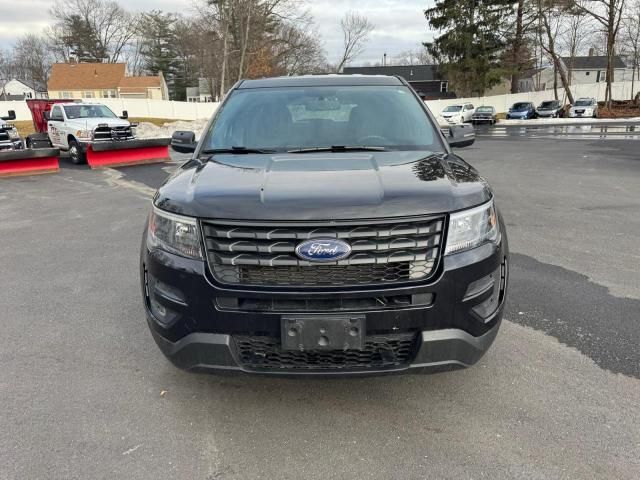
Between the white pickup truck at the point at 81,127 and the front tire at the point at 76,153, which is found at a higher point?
the white pickup truck at the point at 81,127

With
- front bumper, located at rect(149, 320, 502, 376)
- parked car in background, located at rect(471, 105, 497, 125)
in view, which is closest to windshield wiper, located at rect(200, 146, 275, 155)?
front bumper, located at rect(149, 320, 502, 376)

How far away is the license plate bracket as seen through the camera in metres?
2.24

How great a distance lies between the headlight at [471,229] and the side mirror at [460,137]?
183cm

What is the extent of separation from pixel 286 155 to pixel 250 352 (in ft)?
4.38

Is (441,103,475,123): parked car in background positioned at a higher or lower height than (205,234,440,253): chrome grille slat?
higher

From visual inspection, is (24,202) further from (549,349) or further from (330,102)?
(549,349)

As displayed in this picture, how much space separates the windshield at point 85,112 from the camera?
624 inches

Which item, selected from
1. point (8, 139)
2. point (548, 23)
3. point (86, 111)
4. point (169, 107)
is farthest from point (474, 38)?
point (8, 139)

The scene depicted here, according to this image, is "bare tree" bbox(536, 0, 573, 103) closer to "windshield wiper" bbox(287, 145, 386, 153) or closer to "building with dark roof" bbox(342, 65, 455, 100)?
"building with dark roof" bbox(342, 65, 455, 100)

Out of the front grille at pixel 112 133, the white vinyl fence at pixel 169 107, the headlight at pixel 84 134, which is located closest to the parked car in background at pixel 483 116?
the white vinyl fence at pixel 169 107

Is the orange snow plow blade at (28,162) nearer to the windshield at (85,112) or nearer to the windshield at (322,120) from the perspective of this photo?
the windshield at (85,112)

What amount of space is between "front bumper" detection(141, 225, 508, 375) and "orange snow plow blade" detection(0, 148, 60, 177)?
1213 centimetres

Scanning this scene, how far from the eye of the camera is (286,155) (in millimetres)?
3156

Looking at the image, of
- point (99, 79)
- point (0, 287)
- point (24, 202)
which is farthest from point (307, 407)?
point (99, 79)
